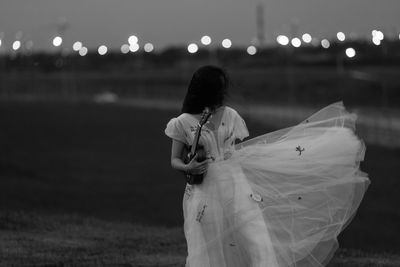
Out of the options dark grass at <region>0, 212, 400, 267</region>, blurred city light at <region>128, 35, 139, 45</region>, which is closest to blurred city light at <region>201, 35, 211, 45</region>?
blurred city light at <region>128, 35, 139, 45</region>

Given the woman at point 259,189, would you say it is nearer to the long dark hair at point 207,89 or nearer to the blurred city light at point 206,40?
the long dark hair at point 207,89

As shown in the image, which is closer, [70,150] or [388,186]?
[388,186]

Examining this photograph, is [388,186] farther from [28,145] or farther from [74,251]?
[74,251]

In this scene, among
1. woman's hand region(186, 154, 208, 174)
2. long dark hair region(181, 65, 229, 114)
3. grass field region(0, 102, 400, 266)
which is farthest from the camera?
grass field region(0, 102, 400, 266)

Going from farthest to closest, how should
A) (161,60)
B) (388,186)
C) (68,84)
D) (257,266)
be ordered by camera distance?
(161,60) < (68,84) < (388,186) < (257,266)

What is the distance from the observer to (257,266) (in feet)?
21.5

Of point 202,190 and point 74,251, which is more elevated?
point 202,190

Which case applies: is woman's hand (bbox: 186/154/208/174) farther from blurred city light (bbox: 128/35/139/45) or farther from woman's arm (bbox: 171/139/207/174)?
blurred city light (bbox: 128/35/139/45)

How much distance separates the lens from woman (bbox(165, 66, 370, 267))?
6727mm

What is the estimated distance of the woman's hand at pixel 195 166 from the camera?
21.8 feet

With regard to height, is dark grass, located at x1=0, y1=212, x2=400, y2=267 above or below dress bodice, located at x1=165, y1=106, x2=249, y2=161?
below

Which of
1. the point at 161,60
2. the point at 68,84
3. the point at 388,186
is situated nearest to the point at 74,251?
the point at 388,186

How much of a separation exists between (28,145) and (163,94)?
117ft

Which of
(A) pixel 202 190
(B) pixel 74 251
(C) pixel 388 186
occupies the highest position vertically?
(A) pixel 202 190
